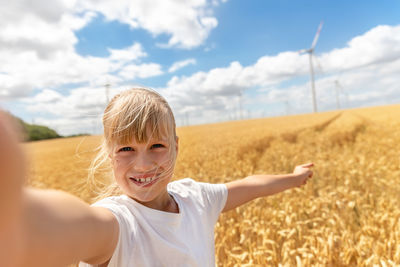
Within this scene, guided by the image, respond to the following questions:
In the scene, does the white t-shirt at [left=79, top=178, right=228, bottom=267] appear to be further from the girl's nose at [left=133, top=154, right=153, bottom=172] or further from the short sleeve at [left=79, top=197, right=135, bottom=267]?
the girl's nose at [left=133, top=154, right=153, bottom=172]

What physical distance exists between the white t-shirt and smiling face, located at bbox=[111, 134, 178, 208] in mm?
63

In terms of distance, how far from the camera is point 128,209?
129 cm

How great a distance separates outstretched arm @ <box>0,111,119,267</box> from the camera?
0.39m

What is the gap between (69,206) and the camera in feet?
2.33

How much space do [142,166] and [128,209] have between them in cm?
20

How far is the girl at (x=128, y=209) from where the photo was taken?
0.55m

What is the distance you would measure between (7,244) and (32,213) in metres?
0.12

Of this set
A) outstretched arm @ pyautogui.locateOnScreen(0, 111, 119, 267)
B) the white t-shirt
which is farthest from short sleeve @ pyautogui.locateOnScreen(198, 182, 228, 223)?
outstretched arm @ pyautogui.locateOnScreen(0, 111, 119, 267)

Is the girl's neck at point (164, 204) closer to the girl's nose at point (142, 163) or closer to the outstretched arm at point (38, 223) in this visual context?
the girl's nose at point (142, 163)

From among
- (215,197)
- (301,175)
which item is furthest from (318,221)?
(215,197)

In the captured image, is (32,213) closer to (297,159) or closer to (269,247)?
(269,247)

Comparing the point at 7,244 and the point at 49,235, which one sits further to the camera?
the point at 49,235

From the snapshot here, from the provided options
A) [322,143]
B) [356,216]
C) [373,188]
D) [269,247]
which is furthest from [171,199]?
[322,143]

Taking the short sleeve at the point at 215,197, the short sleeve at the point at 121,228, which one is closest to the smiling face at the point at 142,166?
the short sleeve at the point at 121,228
